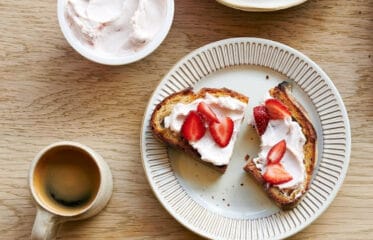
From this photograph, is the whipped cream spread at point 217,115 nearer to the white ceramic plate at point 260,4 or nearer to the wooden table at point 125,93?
the wooden table at point 125,93

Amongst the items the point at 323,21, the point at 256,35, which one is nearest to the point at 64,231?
the point at 256,35

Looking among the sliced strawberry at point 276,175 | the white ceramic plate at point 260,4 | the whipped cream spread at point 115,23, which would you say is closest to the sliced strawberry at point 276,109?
the sliced strawberry at point 276,175

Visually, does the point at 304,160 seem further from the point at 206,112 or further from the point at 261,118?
the point at 206,112

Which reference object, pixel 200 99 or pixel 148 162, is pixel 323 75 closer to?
pixel 200 99

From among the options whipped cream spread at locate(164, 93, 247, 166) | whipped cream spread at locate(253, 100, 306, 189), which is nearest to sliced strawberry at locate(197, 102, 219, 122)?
whipped cream spread at locate(164, 93, 247, 166)

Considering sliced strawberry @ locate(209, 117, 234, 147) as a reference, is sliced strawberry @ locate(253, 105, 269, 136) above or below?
above

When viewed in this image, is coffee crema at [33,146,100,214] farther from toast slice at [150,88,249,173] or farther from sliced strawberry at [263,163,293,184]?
sliced strawberry at [263,163,293,184]
